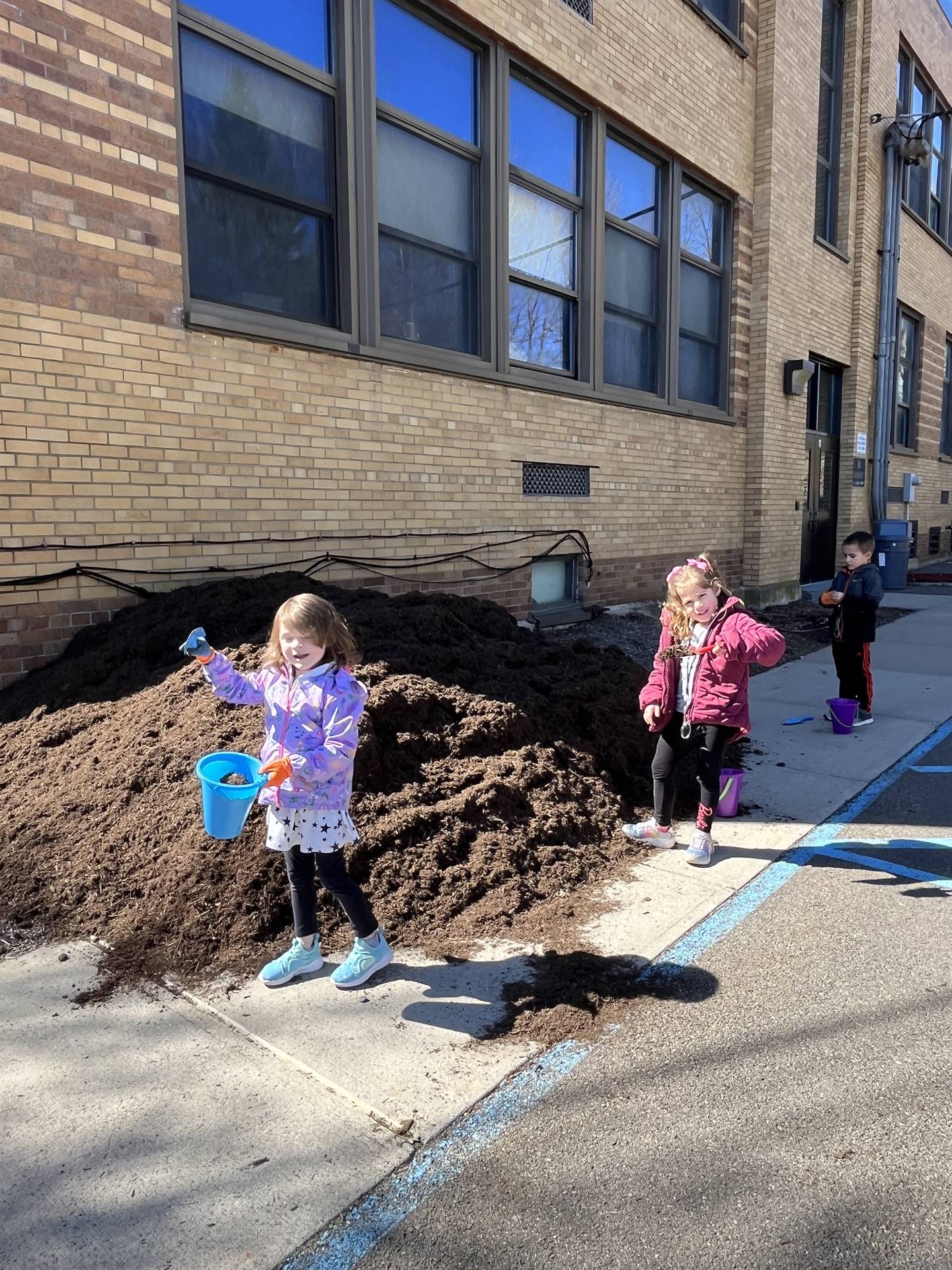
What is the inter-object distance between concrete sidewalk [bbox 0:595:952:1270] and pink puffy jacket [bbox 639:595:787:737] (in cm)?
86

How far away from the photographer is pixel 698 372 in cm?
1191

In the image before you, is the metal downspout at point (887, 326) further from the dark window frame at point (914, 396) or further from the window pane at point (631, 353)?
the window pane at point (631, 353)

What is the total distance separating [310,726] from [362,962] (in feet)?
2.90

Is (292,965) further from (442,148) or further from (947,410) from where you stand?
(947,410)

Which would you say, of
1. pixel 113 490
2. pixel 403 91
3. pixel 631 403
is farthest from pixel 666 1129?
pixel 631 403

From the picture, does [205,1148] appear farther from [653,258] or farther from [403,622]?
[653,258]

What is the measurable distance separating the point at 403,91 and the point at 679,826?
6494mm

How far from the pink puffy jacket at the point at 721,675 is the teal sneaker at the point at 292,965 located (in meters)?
1.97

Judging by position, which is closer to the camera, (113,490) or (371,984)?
(371,984)

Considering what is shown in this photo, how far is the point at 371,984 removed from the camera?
121 inches

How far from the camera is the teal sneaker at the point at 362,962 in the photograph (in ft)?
9.95

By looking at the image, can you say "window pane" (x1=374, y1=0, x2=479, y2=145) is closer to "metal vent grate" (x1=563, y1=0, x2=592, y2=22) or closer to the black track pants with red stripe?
"metal vent grate" (x1=563, y1=0, x2=592, y2=22)

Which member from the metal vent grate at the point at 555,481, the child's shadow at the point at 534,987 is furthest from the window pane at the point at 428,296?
the child's shadow at the point at 534,987

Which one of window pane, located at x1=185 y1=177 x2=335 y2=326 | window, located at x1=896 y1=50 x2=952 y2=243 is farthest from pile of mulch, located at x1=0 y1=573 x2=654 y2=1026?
window, located at x1=896 y1=50 x2=952 y2=243
